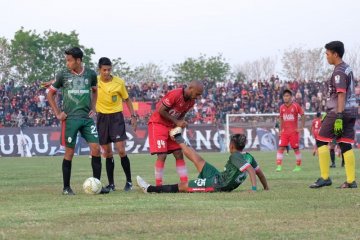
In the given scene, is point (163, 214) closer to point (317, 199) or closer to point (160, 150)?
point (317, 199)

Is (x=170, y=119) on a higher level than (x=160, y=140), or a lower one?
higher

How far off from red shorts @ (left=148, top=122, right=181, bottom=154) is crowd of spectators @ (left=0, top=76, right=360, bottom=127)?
109 ft

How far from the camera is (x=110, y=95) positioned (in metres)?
14.0

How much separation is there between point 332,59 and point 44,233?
22.7 feet

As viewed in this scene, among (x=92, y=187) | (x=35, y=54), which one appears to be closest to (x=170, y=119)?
(x=92, y=187)

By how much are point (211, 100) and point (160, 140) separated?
38.4 metres

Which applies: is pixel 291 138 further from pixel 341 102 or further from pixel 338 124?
pixel 341 102

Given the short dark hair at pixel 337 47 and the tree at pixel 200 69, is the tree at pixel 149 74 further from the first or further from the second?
the short dark hair at pixel 337 47

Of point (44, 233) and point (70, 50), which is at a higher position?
point (70, 50)

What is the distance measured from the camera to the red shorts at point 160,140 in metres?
13.3

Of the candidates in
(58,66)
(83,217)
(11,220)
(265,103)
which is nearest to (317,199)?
(83,217)

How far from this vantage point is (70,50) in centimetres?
1286

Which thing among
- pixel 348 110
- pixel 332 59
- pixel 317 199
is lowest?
pixel 317 199

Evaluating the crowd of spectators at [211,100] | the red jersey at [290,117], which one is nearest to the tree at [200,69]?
the crowd of spectators at [211,100]
